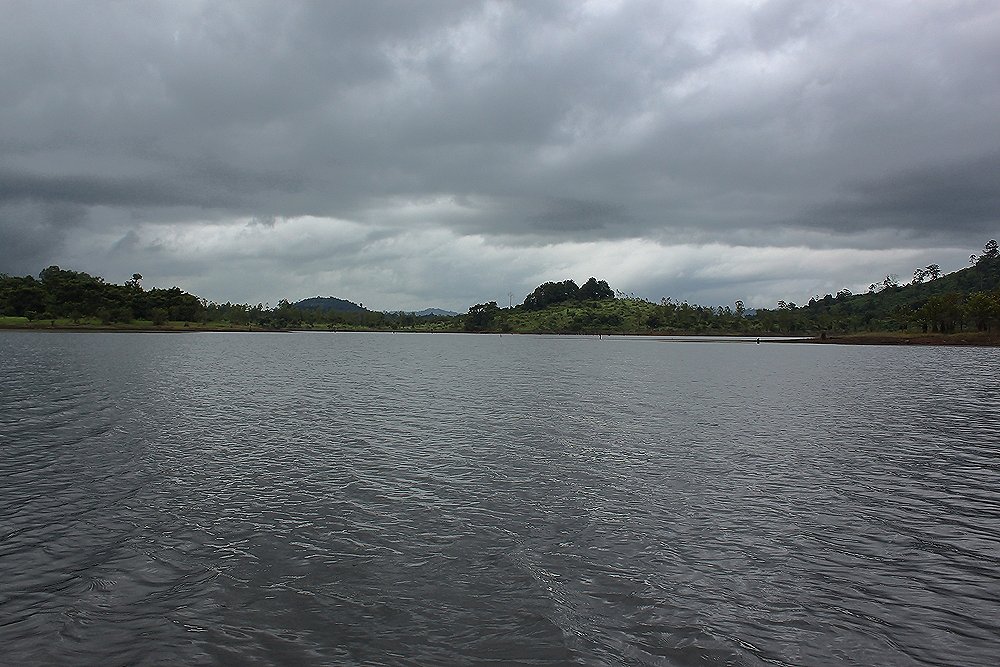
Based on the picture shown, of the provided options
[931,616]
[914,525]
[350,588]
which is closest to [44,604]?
[350,588]

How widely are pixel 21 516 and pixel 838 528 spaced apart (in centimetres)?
2492

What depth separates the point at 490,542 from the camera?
55.7ft

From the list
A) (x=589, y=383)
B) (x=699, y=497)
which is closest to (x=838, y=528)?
(x=699, y=497)

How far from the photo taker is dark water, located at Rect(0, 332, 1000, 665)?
11.6 metres

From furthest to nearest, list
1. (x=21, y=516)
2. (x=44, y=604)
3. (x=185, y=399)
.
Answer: (x=185, y=399), (x=21, y=516), (x=44, y=604)

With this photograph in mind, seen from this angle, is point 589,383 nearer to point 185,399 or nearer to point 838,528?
point 185,399

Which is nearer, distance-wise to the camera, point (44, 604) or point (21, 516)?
point (44, 604)

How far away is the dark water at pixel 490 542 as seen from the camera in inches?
456

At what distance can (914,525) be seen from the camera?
19.3 meters

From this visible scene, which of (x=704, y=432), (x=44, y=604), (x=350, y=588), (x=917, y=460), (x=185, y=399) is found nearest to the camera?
(x=44, y=604)

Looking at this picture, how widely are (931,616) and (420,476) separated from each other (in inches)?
661

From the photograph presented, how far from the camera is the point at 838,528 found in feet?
61.8

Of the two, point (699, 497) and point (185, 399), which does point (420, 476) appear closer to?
point (699, 497)

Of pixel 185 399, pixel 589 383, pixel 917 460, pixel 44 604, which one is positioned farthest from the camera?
pixel 589 383
